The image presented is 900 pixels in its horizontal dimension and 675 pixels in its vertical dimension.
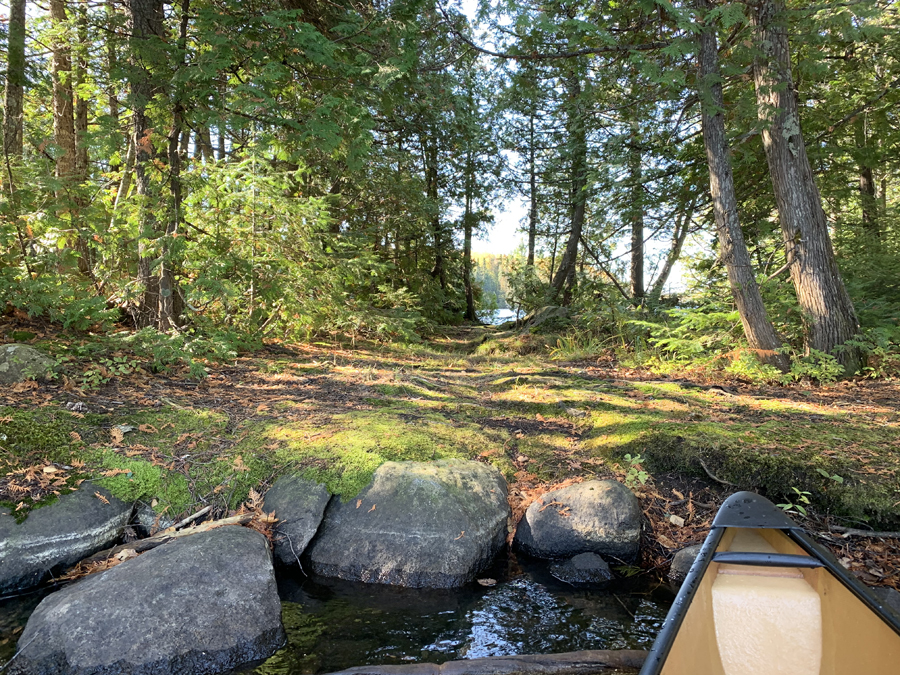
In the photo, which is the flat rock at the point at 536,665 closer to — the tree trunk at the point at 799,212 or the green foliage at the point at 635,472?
the green foliage at the point at 635,472

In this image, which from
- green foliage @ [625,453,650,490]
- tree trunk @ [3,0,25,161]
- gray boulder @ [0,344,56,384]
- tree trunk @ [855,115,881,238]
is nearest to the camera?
green foliage @ [625,453,650,490]

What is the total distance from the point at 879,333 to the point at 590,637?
22.9 ft

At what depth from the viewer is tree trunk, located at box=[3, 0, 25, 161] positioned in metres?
5.01

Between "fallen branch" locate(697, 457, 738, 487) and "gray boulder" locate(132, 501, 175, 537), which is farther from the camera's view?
"fallen branch" locate(697, 457, 738, 487)

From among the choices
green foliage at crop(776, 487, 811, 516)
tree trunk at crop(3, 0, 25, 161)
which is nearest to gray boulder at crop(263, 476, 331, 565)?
green foliage at crop(776, 487, 811, 516)

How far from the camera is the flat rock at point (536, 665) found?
252 cm

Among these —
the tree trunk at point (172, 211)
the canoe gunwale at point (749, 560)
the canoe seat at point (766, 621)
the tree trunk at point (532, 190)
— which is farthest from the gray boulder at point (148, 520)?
the tree trunk at point (532, 190)

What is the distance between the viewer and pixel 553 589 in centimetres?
363

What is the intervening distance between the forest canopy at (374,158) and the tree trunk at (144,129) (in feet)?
0.12

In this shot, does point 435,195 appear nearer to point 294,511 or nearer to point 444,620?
point 294,511

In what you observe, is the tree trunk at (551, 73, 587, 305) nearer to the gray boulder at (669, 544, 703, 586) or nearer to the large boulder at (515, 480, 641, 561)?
the large boulder at (515, 480, 641, 561)

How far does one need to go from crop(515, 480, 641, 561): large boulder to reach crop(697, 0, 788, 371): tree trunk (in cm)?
464

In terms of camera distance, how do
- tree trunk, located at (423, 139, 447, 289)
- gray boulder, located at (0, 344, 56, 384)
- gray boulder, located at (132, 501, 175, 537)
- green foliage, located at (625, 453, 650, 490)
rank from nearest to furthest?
gray boulder, located at (132, 501, 175, 537), green foliage, located at (625, 453, 650, 490), gray boulder, located at (0, 344, 56, 384), tree trunk, located at (423, 139, 447, 289)

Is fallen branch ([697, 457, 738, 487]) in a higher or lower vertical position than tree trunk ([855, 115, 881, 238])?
lower
